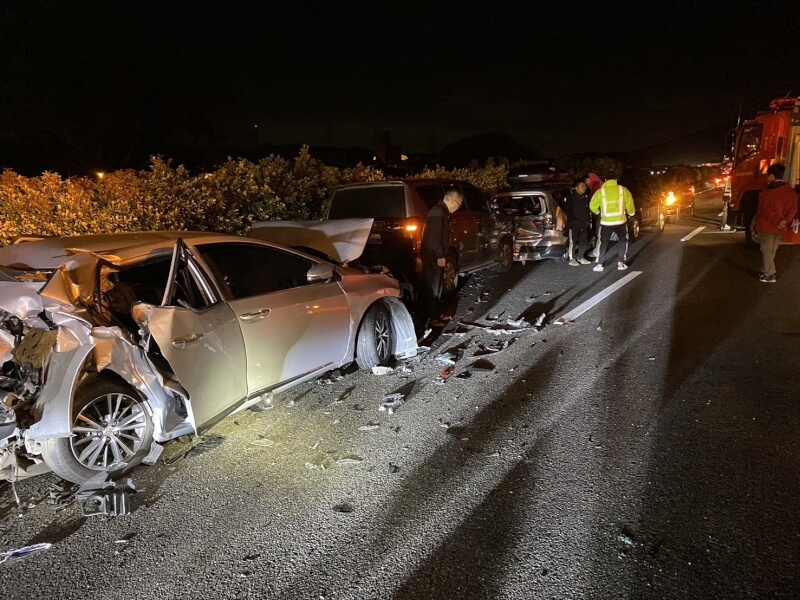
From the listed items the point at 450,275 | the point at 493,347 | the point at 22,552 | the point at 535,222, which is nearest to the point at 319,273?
the point at 493,347

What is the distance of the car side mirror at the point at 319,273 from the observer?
4.80 meters

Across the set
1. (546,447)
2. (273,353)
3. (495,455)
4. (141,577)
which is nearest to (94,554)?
(141,577)

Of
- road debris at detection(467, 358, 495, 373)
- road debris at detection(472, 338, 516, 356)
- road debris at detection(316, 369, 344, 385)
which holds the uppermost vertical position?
road debris at detection(472, 338, 516, 356)

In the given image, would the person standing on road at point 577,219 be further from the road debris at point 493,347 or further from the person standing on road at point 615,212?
the road debris at point 493,347

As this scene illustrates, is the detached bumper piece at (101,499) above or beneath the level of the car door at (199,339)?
beneath

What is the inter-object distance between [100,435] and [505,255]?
8.54 metres

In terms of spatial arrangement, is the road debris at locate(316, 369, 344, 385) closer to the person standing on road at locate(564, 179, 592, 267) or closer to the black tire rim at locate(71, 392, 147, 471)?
the black tire rim at locate(71, 392, 147, 471)

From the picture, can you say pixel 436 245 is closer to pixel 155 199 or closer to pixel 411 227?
pixel 411 227

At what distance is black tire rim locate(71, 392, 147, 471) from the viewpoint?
3.49 meters

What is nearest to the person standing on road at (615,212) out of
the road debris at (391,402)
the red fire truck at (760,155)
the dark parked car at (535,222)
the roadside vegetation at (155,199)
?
the dark parked car at (535,222)

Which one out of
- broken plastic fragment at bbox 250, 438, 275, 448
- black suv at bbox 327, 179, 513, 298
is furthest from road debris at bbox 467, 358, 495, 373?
broken plastic fragment at bbox 250, 438, 275, 448

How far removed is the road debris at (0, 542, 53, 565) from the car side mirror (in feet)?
8.46

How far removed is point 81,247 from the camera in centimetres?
383

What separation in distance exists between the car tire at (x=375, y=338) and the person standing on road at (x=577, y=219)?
6.83 m
